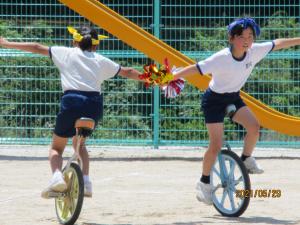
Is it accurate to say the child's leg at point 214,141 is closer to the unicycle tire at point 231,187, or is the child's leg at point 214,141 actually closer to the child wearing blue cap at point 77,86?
the unicycle tire at point 231,187

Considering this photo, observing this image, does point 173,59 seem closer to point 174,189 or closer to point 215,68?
point 174,189

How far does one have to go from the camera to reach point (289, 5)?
1530cm

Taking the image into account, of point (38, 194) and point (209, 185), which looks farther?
point (38, 194)

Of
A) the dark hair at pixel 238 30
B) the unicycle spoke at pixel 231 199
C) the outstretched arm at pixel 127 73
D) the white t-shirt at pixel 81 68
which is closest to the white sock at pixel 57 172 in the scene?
the white t-shirt at pixel 81 68

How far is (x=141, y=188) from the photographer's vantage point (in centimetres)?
1130

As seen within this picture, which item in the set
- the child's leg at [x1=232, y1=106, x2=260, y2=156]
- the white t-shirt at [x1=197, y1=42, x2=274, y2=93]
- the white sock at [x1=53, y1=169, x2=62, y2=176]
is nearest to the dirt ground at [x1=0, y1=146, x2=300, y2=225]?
the white sock at [x1=53, y1=169, x2=62, y2=176]

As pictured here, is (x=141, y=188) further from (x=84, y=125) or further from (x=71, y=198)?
(x=84, y=125)

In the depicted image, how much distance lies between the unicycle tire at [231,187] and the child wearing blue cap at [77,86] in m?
1.25

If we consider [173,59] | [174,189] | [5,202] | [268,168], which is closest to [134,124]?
[173,59]

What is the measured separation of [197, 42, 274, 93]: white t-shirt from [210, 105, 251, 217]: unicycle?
22 cm

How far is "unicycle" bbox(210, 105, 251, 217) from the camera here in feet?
30.0

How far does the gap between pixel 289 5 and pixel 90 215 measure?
23.3ft

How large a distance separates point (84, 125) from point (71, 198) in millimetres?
648

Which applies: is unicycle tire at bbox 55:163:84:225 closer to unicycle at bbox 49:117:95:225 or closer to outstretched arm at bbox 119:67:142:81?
unicycle at bbox 49:117:95:225
